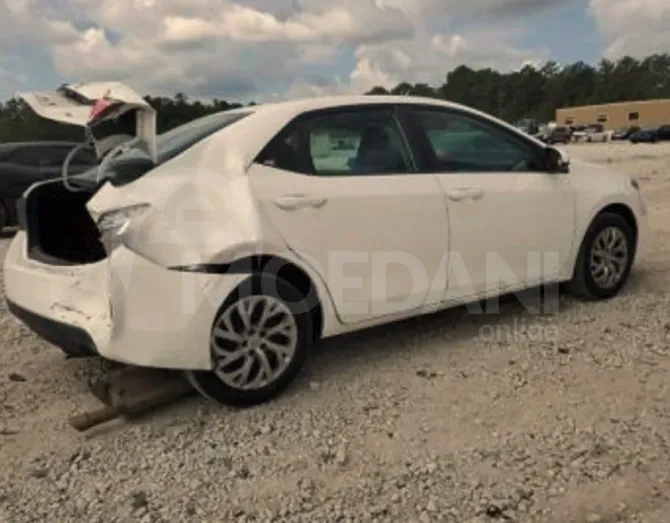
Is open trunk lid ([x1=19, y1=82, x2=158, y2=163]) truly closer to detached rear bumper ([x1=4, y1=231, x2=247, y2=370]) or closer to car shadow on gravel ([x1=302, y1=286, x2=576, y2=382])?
detached rear bumper ([x1=4, y1=231, x2=247, y2=370])

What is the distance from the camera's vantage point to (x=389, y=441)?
359cm

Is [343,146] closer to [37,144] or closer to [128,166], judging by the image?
[128,166]

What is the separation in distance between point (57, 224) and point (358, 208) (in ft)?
5.77

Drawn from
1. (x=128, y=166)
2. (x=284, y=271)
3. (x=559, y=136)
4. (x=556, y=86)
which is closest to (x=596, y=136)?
(x=559, y=136)

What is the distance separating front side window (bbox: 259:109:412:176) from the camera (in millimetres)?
4141

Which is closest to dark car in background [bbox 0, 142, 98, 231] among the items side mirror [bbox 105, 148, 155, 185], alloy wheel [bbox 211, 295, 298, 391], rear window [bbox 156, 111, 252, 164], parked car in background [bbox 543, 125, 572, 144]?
rear window [bbox 156, 111, 252, 164]

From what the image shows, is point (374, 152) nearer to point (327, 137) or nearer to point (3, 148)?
point (327, 137)

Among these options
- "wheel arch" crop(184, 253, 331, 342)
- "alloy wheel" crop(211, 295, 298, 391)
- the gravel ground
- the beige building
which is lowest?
the gravel ground

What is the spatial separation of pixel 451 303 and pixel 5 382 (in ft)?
9.07

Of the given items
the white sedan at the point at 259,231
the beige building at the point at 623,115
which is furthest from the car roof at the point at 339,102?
the beige building at the point at 623,115

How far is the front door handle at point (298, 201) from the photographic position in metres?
3.99

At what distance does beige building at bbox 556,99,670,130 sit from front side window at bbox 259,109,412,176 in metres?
87.6

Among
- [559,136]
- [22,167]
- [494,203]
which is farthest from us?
[559,136]

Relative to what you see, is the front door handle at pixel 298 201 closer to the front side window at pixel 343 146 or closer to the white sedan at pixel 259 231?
the white sedan at pixel 259 231
